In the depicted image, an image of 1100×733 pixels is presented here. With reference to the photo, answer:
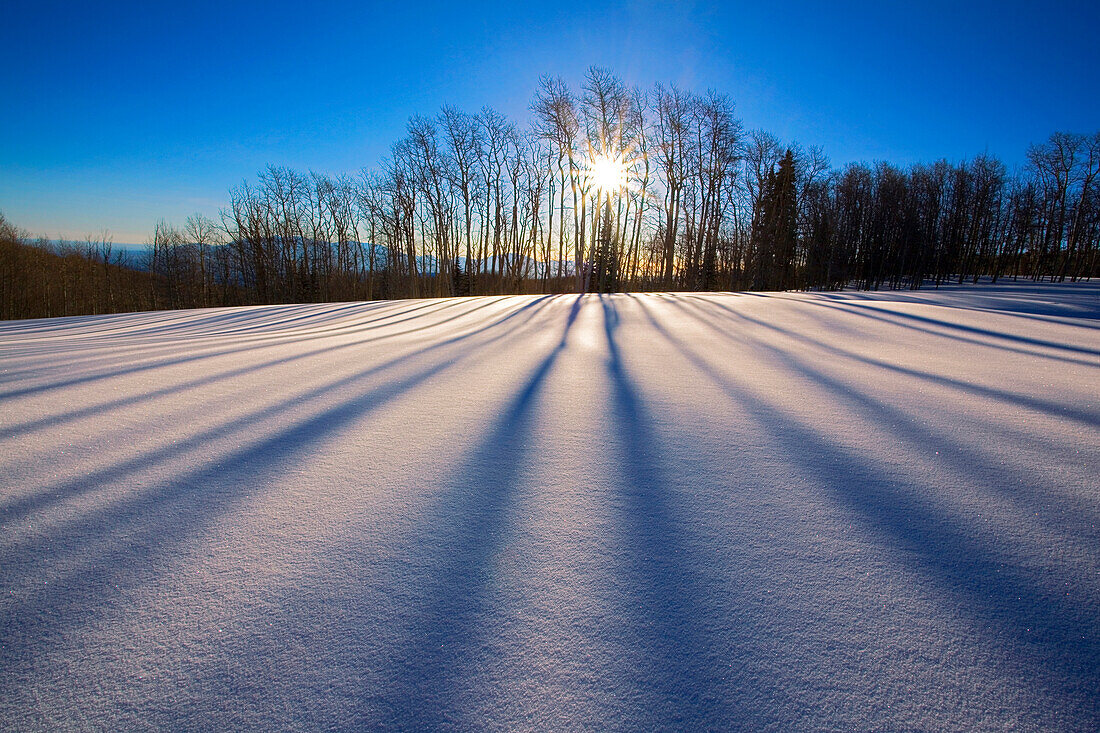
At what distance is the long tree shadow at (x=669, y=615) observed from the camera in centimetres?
65

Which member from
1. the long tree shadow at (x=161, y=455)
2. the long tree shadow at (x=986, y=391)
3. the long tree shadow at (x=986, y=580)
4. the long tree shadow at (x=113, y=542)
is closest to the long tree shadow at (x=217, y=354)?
the long tree shadow at (x=161, y=455)

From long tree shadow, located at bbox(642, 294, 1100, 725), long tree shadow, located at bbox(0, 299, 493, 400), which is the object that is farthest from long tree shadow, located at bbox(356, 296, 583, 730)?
long tree shadow, located at bbox(0, 299, 493, 400)

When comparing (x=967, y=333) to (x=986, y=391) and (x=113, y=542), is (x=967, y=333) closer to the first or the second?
(x=986, y=391)

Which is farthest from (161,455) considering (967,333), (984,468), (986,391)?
(967,333)

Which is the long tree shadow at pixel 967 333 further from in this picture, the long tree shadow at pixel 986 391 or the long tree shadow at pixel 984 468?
the long tree shadow at pixel 984 468

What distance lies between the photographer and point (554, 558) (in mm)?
993

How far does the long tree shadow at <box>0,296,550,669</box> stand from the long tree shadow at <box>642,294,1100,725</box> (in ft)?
5.62

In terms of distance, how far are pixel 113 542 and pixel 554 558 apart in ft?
3.61

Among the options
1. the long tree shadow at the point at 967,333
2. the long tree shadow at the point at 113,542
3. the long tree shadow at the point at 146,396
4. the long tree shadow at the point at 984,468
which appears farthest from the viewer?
the long tree shadow at the point at 967,333

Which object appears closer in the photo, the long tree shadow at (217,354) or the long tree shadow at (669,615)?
the long tree shadow at (669,615)

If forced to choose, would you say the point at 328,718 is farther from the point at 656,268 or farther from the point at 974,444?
the point at 656,268

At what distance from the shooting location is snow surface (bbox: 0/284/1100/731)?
0.67 m

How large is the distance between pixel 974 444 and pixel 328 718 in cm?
217

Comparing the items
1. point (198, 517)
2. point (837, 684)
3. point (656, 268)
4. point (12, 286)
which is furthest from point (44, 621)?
point (12, 286)
